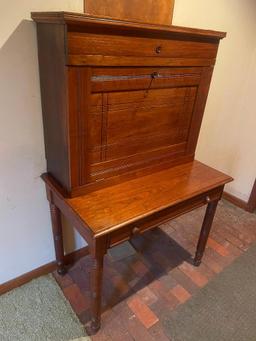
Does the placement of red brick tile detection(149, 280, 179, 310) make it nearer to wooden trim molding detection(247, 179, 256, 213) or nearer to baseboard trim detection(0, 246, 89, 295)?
baseboard trim detection(0, 246, 89, 295)

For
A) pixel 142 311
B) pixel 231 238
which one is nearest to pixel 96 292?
pixel 142 311

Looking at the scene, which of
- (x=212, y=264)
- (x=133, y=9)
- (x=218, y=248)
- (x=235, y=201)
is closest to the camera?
(x=133, y=9)

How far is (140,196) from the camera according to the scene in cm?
121

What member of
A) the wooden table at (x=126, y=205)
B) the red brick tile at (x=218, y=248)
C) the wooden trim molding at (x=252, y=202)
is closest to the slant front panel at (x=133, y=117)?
the wooden table at (x=126, y=205)

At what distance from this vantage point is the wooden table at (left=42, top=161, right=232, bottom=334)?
1050 mm

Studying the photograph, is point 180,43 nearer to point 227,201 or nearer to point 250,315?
point 250,315

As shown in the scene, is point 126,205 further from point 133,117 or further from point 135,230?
point 133,117

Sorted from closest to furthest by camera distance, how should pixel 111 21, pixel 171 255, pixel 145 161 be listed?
pixel 111 21
pixel 145 161
pixel 171 255

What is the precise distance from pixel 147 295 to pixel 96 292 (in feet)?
1.61

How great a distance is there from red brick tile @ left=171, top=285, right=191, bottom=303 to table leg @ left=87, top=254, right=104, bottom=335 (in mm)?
512

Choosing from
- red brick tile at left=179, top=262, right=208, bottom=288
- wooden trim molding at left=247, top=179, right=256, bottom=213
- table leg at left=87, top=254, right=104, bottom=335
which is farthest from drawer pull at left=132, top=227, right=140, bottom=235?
wooden trim molding at left=247, top=179, right=256, bottom=213

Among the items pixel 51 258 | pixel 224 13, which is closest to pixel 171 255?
pixel 51 258

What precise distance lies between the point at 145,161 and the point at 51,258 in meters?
0.91

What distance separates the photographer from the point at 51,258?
1.64 metres
